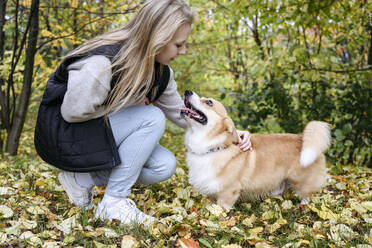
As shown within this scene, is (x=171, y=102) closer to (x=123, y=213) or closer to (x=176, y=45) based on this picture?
(x=176, y=45)

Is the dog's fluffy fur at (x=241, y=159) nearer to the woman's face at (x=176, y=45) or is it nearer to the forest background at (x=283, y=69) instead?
the woman's face at (x=176, y=45)

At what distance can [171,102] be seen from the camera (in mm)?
2693

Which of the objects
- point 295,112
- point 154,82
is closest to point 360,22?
point 295,112

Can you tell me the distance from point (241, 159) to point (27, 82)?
7.91ft

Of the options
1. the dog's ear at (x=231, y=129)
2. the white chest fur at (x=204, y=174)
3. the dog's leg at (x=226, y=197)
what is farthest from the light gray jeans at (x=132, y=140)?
the dog's leg at (x=226, y=197)

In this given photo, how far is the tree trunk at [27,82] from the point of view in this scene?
11.2 feet

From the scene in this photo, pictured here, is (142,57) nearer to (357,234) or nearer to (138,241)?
(138,241)

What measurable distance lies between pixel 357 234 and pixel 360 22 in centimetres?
259

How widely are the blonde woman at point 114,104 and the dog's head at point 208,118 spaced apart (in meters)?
0.37

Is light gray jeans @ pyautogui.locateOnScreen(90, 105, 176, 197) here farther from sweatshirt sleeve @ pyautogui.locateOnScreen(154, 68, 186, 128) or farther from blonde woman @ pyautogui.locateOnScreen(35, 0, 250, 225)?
sweatshirt sleeve @ pyautogui.locateOnScreen(154, 68, 186, 128)

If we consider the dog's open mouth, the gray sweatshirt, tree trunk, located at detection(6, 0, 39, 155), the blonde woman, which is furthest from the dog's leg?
tree trunk, located at detection(6, 0, 39, 155)

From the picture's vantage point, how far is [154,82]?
7.62ft

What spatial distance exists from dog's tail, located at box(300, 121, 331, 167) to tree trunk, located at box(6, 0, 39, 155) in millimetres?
2781

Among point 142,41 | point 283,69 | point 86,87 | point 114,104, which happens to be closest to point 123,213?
point 114,104
